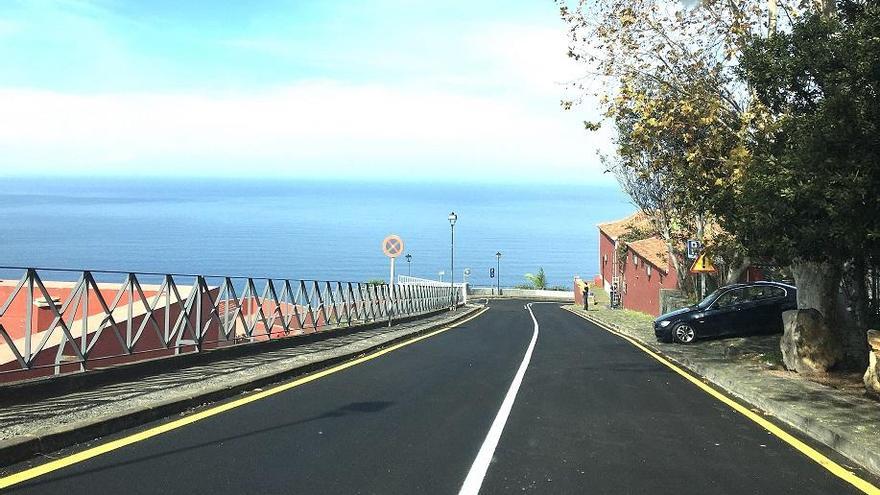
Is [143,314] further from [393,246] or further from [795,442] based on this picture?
[393,246]

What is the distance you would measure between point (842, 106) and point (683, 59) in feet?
23.6

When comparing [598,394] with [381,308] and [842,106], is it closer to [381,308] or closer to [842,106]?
[842,106]

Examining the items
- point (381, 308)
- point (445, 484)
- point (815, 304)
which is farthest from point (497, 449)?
point (381, 308)

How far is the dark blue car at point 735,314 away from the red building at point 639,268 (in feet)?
63.9

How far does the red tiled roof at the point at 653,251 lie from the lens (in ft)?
136

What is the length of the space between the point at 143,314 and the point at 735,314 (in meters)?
14.2

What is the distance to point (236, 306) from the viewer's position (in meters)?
13.0

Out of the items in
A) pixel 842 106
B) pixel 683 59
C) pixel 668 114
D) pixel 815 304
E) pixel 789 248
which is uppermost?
pixel 683 59

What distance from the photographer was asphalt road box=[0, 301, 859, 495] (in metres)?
5.46

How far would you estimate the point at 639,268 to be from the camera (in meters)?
48.3

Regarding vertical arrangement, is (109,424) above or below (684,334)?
below

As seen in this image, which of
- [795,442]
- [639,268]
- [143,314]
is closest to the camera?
[795,442]

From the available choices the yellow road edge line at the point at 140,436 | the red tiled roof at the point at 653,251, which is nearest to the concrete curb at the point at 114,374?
the yellow road edge line at the point at 140,436

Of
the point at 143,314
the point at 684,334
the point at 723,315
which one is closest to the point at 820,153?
the point at 143,314
